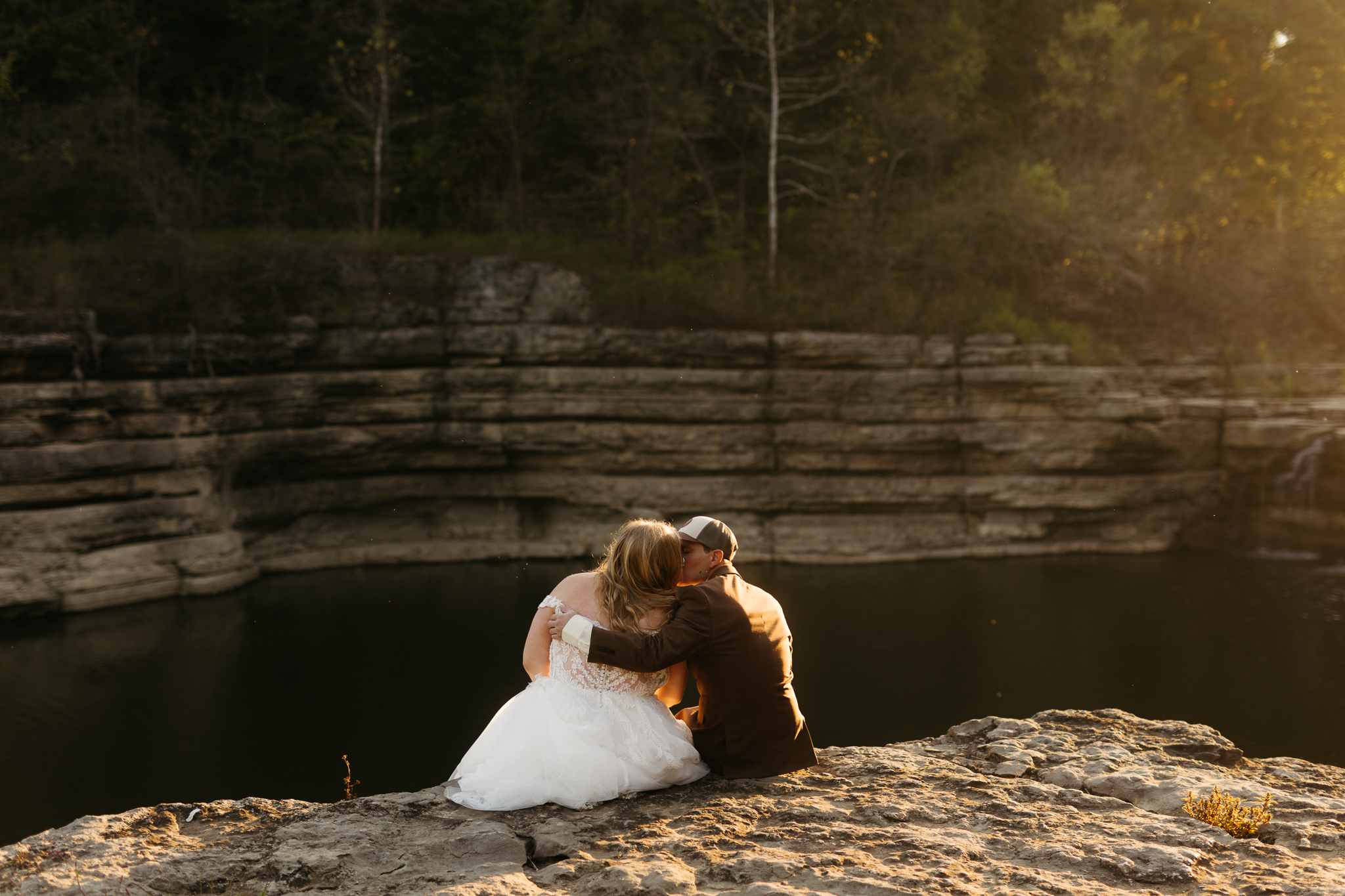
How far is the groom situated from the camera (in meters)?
3.76

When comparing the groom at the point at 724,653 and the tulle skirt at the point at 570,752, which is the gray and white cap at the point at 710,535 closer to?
the groom at the point at 724,653

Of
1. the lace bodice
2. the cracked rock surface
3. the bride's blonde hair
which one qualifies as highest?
the bride's blonde hair

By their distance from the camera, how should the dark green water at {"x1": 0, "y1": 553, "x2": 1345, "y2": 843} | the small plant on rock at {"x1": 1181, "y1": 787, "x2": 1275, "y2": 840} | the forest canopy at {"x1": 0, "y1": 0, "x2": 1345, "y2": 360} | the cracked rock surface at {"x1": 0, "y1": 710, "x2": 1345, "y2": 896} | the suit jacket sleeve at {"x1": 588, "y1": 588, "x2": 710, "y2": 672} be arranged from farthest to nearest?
the forest canopy at {"x1": 0, "y1": 0, "x2": 1345, "y2": 360}, the dark green water at {"x1": 0, "y1": 553, "x2": 1345, "y2": 843}, the suit jacket sleeve at {"x1": 588, "y1": 588, "x2": 710, "y2": 672}, the small plant on rock at {"x1": 1181, "y1": 787, "x2": 1275, "y2": 840}, the cracked rock surface at {"x1": 0, "y1": 710, "x2": 1345, "y2": 896}

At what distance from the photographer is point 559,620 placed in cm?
391

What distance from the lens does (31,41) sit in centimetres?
1928

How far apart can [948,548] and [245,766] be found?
1157cm

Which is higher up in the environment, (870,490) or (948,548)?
(870,490)

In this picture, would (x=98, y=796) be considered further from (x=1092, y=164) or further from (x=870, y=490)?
(x=1092, y=164)

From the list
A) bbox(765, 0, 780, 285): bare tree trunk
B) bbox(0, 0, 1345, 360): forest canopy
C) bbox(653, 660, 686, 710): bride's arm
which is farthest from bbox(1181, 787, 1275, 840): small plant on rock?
bbox(765, 0, 780, 285): bare tree trunk

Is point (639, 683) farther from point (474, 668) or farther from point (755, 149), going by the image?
point (755, 149)

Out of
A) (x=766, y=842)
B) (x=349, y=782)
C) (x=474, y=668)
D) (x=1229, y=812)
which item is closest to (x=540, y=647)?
(x=766, y=842)

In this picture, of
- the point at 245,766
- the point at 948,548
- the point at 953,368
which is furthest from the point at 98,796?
the point at 953,368

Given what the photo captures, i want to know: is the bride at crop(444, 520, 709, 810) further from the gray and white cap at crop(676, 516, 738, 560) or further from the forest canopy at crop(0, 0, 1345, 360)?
the forest canopy at crop(0, 0, 1345, 360)

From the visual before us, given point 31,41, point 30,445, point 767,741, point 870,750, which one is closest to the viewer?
point 767,741
